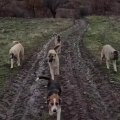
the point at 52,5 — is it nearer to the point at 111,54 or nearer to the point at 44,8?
the point at 44,8

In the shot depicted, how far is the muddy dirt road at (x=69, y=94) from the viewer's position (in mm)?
10680

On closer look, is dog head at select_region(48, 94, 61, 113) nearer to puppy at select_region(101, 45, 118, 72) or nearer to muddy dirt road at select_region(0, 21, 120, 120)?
muddy dirt road at select_region(0, 21, 120, 120)

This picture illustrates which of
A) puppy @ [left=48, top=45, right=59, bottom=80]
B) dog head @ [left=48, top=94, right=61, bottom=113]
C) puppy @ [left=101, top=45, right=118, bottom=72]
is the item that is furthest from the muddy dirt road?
dog head @ [left=48, top=94, right=61, bottom=113]

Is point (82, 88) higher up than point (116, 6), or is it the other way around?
point (116, 6)

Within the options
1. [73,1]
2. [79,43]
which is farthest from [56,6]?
[79,43]

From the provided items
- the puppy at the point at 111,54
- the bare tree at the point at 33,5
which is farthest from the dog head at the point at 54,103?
the bare tree at the point at 33,5

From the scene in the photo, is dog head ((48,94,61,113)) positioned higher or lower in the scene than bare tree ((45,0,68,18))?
lower

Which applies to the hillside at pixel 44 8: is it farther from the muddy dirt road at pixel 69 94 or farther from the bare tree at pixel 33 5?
the muddy dirt road at pixel 69 94

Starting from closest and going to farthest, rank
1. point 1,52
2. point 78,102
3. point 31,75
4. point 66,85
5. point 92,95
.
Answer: point 78,102
point 92,95
point 66,85
point 31,75
point 1,52

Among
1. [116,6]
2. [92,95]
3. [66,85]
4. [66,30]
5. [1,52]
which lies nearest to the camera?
[92,95]

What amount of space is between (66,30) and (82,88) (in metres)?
19.3

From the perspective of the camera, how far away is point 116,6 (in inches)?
2248

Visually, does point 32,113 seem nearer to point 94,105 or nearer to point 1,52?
point 94,105

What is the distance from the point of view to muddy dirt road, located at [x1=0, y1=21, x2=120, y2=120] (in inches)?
420
